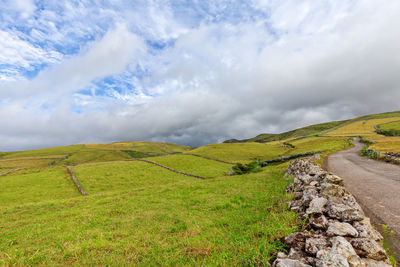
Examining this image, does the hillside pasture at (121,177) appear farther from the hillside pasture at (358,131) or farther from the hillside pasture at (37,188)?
the hillside pasture at (358,131)

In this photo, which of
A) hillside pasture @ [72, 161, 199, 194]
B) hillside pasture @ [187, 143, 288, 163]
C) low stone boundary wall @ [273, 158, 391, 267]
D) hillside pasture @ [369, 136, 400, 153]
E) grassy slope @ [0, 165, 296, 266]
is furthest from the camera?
hillside pasture @ [187, 143, 288, 163]

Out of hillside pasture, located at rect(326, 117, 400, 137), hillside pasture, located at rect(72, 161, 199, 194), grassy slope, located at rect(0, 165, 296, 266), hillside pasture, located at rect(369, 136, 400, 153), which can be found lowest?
hillside pasture, located at rect(72, 161, 199, 194)

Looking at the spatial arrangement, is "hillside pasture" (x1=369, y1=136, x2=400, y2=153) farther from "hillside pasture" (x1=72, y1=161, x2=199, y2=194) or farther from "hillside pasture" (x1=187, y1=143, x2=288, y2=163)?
"hillside pasture" (x1=72, y1=161, x2=199, y2=194)

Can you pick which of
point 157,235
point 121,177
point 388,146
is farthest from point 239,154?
point 157,235

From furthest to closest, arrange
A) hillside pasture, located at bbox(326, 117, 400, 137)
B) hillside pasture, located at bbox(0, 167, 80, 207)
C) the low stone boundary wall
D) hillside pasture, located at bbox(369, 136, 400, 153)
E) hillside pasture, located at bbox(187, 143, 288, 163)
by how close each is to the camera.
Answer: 1. hillside pasture, located at bbox(326, 117, 400, 137)
2. hillside pasture, located at bbox(187, 143, 288, 163)
3. hillside pasture, located at bbox(369, 136, 400, 153)
4. hillside pasture, located at bbox(0, 167, 80, 207)
5. the low stone boundary wall

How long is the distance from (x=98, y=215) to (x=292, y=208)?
13395 millimetres

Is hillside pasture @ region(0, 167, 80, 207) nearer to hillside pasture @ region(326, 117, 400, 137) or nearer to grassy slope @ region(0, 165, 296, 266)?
grassy slope @ region(0, 165, 296, 266)

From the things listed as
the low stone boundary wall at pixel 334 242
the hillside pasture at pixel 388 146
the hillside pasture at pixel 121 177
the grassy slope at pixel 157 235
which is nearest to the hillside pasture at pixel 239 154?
the hillside pasture at pixel 121 177

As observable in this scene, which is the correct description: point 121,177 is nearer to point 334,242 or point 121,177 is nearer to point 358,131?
point 334,242

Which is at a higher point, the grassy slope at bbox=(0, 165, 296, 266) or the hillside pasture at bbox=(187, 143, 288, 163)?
the grassy slope at bbox=(0, 165, 296, 266)

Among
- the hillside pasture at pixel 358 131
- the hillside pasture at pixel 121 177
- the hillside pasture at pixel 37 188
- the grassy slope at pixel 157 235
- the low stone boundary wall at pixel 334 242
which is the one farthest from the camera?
the hillside pasture at pixel 358 131

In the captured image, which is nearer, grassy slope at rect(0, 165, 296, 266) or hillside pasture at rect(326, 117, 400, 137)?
grassy slope at rect(0, 165, 296, 266)

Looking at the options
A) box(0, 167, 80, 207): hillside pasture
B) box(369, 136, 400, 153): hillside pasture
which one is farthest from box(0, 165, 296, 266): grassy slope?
box(369, 136, 400, 153): hillside pasture

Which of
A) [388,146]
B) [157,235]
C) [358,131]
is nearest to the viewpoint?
[157,235]
